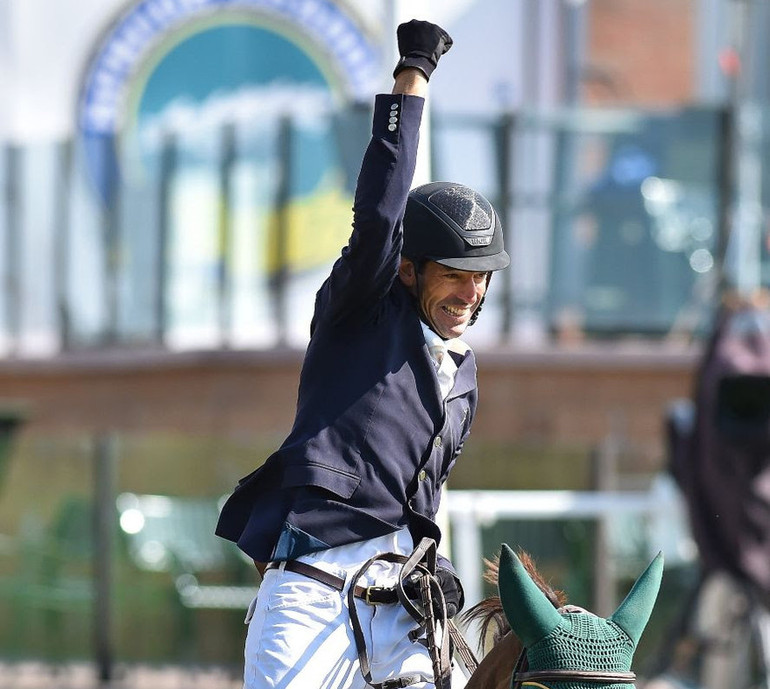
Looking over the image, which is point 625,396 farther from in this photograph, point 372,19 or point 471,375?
point 471,375

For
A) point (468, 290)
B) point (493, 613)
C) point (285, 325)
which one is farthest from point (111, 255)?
point (493, 613)

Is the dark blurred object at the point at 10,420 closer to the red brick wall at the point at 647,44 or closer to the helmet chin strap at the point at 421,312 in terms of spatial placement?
the red brick wall at the point at 647,44

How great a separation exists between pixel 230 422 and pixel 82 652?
184 centimetres

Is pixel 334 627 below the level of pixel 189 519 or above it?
above

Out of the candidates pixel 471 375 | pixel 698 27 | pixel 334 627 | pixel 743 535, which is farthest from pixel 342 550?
pixel 698 27

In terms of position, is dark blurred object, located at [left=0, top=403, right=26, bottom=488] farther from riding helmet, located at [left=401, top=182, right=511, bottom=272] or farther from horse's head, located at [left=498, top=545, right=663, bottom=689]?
horse's head, located at [left=498, top=545, right=663, bottom=689]

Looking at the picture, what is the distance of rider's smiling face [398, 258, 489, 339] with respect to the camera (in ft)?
13.4

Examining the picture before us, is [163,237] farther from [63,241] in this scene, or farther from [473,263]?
[473,263]

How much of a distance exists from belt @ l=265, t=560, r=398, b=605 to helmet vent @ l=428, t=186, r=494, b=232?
0.81 meters

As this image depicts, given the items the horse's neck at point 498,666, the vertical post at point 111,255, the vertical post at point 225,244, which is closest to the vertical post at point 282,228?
the vertical post at point 225,244

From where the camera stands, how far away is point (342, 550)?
13.4 ft

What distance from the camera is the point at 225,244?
12.6 m

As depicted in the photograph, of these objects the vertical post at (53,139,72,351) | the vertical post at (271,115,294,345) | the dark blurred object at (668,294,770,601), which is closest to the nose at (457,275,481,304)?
the dark blurred object at (668,294,770,601)

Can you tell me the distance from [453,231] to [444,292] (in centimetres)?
17
